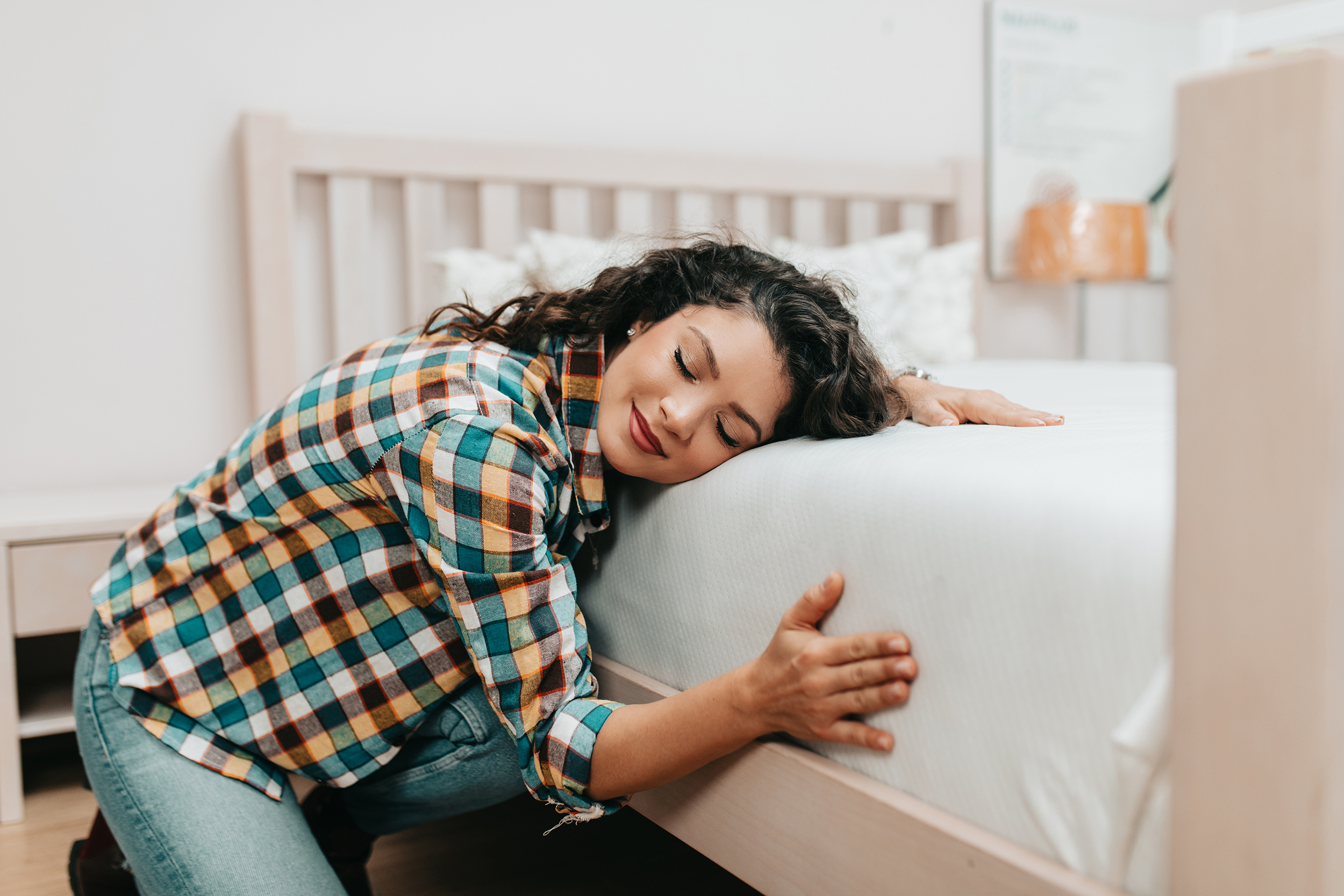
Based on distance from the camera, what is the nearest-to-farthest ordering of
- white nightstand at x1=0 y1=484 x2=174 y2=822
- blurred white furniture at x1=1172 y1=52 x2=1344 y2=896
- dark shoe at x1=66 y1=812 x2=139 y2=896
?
blurred white furniture at x1=1172 y1=52 x2=1344 y2=896, dark shoe at x1=66 y1=812 x2=139 y2=896, white nightstand at x1=0 y1=484 x2=174 y2=822

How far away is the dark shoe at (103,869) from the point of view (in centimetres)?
96

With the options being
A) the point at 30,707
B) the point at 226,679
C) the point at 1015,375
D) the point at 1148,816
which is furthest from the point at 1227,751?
the point at 30,707

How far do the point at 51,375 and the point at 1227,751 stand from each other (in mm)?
1746

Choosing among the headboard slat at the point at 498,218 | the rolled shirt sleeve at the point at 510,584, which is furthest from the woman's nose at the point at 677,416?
the headboard slat at the point at 498,218

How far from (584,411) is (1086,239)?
166 centimetres

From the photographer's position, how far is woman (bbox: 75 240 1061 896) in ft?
2.32

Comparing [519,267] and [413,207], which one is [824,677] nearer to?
[519,267]

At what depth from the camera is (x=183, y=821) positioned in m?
0.81

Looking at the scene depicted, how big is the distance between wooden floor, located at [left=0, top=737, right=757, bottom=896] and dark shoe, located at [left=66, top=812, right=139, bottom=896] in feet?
0.56

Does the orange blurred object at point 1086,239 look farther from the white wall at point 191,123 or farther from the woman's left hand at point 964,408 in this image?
the woman's left hand at point 964,408

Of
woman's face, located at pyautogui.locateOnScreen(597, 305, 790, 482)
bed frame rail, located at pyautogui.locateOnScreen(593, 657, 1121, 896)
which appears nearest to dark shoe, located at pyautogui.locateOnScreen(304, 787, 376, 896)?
bed frame rail, located at pyautogui.locateOnScreen(593, 657, 1121, 896)

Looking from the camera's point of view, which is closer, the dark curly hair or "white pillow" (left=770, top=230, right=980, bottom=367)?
the dark curly hair

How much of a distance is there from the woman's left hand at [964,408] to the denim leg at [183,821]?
2.18ft

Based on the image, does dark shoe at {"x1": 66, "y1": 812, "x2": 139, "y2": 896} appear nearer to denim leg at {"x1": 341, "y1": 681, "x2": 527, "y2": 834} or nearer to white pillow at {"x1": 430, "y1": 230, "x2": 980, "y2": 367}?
denim leg at {"x1": 341, "y1": 681, "x2": 527, "y2": 834}
